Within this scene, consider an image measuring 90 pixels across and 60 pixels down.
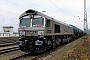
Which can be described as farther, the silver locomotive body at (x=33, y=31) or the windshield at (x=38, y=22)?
the windshield at (x=38, y=22)

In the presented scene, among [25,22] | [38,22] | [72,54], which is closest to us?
[72,54]

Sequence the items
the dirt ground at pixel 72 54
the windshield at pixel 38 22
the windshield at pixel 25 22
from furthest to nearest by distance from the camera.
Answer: the windshield at pixel 25 22 → the windshield at pixel 38 22 → the dirt ground at pixel 72 54

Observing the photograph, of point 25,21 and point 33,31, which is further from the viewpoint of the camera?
point 25,21

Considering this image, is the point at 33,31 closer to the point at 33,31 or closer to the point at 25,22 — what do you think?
the point at 33,31

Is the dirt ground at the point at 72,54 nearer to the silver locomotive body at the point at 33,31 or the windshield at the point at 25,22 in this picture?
the silver locomotive body at the point at 33,31

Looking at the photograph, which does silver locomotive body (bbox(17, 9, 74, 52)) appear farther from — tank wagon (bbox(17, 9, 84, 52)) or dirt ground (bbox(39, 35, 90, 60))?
dirt ground (bbox(39, 35, 90, 60))

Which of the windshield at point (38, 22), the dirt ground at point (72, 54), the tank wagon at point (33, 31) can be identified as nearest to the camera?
the dirt ground at point (72, 54)

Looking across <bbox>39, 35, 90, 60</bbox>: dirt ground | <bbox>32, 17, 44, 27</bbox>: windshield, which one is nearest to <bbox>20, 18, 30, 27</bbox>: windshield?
<bbox>32, 17, 44, 27</bbox>: windshield

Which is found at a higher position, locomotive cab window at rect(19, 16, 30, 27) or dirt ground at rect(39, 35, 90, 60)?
locomotive cab window at rect(19, 16, 30, 27)

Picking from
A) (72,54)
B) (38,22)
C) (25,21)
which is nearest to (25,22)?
(25,21)

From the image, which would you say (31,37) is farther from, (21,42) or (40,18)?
(40,18)

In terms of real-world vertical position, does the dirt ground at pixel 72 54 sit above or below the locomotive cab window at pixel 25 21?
below

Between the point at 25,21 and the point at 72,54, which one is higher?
the point at 25,21

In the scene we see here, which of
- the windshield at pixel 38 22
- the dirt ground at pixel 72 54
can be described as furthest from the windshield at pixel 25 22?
the dirt ground at pixel 72 54
